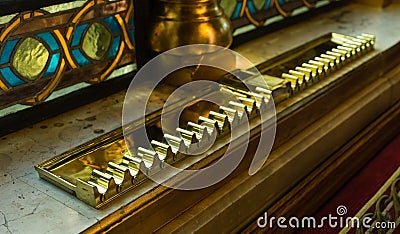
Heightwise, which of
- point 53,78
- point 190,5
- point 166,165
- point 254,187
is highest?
point 190,5

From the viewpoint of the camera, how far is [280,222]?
1490 mm

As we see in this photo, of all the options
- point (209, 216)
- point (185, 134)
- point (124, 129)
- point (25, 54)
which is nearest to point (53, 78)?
point (25, 54)

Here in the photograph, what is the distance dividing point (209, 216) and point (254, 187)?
0.57 feet

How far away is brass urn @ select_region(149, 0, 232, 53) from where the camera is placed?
1561 millimetres

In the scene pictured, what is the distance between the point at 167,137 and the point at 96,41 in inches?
15.4

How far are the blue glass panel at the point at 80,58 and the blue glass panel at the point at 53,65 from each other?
0.06 meters

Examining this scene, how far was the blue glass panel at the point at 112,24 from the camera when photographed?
1542mm

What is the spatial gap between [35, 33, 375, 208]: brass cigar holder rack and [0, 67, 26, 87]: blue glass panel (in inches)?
9.4

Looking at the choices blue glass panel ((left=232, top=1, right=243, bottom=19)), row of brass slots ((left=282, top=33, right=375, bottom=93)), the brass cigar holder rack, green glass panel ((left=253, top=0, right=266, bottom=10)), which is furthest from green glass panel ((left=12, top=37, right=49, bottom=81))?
green glass panel ((left=253, top=0, right=266, bottom=10))

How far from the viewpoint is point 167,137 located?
51.7 inches

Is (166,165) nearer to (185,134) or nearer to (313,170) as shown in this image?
(185,134)

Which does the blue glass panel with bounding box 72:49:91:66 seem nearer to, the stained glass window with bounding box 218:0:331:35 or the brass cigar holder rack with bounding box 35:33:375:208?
the brass cigar holder rack with bounding box 35:33:375:208

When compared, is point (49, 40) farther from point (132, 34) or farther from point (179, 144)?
point (179, 144)

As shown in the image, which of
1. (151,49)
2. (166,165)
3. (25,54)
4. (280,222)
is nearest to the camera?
(166,165)
